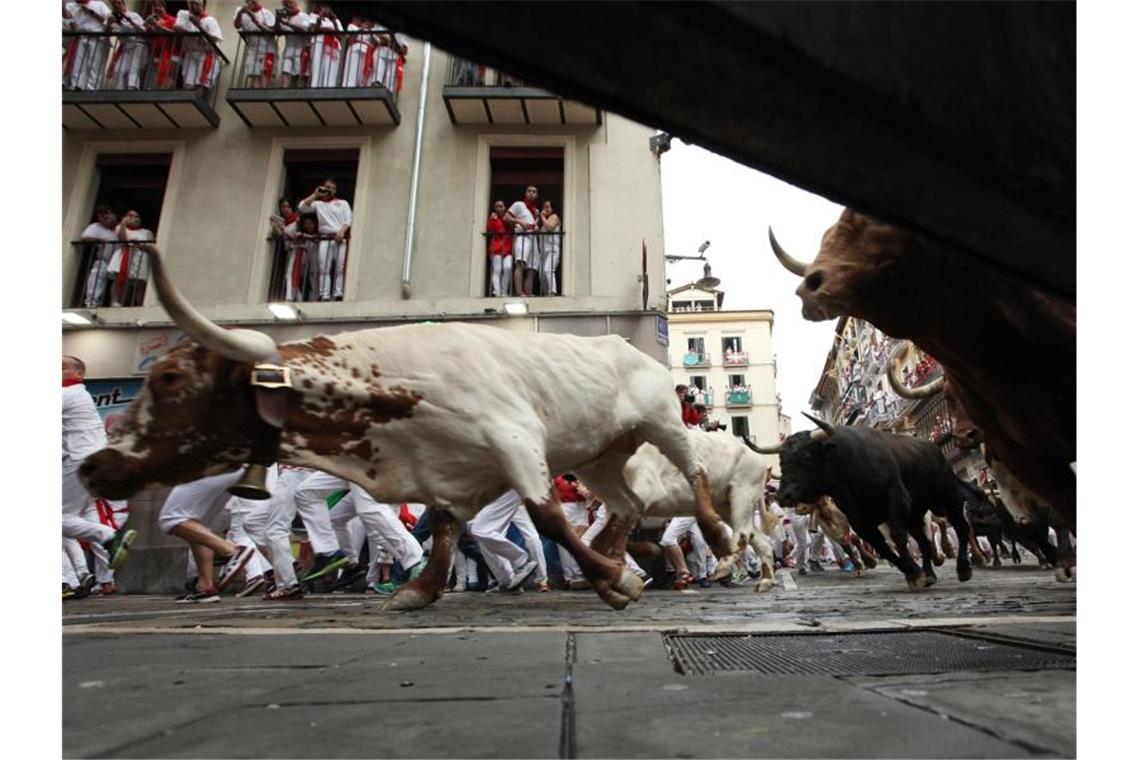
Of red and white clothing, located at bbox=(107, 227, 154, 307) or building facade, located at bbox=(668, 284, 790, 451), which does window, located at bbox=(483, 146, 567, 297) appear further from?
building facade, located at bbox=(668, 284, 790, 451)

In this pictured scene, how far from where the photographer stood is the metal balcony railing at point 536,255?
13016mm

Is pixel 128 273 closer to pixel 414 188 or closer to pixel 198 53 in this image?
pixel 198 53

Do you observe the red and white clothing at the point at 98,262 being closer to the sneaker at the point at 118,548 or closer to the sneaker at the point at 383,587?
the sneaker at the point at 118,548

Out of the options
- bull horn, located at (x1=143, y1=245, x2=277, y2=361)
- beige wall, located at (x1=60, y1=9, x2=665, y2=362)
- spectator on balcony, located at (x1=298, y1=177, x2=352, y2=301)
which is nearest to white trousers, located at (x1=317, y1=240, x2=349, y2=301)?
spectator on balcony, located at (x1=298, y1=177, x2=352, y2=301)

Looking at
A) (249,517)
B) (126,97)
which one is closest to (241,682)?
(249,517)

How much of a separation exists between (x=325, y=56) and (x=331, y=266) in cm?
427

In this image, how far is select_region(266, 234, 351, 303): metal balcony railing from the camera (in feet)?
43.0

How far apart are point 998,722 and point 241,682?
170cm

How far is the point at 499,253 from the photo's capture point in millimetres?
13141

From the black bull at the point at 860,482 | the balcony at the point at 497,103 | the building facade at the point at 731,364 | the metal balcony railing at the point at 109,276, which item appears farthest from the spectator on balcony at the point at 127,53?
the building facade at the point at 731,364

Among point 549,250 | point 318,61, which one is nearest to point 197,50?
point 318,61

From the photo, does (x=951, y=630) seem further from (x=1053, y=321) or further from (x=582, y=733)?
(x=582, y=733)

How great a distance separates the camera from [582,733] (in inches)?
50.6

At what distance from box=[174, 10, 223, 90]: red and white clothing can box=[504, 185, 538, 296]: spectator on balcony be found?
261 inches
